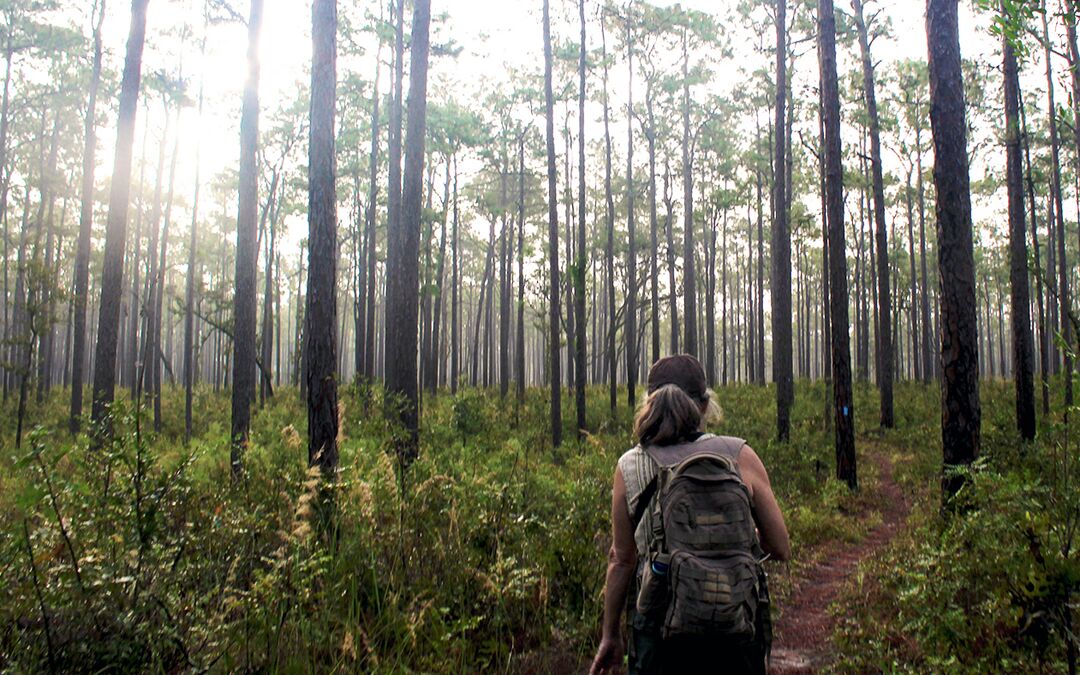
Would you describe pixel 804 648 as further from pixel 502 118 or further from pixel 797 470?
pixel 502 118

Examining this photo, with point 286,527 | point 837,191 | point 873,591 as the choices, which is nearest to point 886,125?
point 837,191

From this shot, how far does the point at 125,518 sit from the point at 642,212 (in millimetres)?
30337

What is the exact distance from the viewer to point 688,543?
2.05 meters

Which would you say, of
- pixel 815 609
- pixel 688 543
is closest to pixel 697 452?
pixel 688 543

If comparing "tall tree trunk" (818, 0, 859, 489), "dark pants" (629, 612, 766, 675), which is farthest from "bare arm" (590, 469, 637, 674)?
"tall tree trunk" (818, 0, 859, 489)

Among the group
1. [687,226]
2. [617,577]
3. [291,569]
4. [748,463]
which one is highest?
[687,226]

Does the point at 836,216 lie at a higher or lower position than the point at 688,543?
higher

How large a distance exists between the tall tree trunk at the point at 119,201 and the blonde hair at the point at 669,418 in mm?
13601

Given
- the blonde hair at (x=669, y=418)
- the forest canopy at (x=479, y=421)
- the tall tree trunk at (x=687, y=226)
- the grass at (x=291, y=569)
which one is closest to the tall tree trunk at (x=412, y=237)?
the forest canopy at (x=479, y=421)

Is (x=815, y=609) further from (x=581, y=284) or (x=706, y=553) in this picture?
(x=581, y=284)

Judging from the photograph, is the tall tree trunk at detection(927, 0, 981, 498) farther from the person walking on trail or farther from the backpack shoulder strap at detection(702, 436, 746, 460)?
the backpack shoulder strap at detection(702, 436, 746, 460)

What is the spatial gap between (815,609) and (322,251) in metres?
5.93

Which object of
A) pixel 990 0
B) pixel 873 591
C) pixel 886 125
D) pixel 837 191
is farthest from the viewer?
pixel 886 125

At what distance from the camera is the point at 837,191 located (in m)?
10.6
